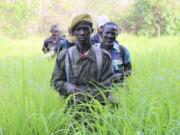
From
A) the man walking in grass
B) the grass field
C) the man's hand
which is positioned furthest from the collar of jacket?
the man walking in grass

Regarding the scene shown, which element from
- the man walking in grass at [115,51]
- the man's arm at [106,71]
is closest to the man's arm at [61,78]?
the man's arm at [106,71]

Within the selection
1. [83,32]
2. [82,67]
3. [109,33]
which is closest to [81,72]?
[82,67]

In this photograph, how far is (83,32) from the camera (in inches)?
124

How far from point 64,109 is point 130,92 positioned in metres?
0.60

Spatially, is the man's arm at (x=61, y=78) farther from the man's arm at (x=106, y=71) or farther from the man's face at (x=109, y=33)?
the man's face at (x=109, y=33)

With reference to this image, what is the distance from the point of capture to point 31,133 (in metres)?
2.94

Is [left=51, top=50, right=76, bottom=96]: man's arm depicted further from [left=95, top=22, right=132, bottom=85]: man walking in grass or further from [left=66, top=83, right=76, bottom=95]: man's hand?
[left=95, top=22, right=132, bottom=85]: man walking in grass

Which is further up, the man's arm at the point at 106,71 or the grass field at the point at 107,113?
the man's arm at the point at 106,71

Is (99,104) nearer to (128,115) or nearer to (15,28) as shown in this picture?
(128,115)

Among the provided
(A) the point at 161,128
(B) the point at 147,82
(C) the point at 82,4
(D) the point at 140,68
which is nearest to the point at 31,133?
(A) the point at 161,128

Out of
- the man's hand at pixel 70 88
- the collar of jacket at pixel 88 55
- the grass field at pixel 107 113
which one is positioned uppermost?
the collar of jacket at pixel 88 55

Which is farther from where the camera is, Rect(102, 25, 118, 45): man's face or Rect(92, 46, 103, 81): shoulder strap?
Rect(102, 25, 118, 45): man's face

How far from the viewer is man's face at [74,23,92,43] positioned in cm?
313

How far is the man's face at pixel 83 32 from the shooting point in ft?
10.3
